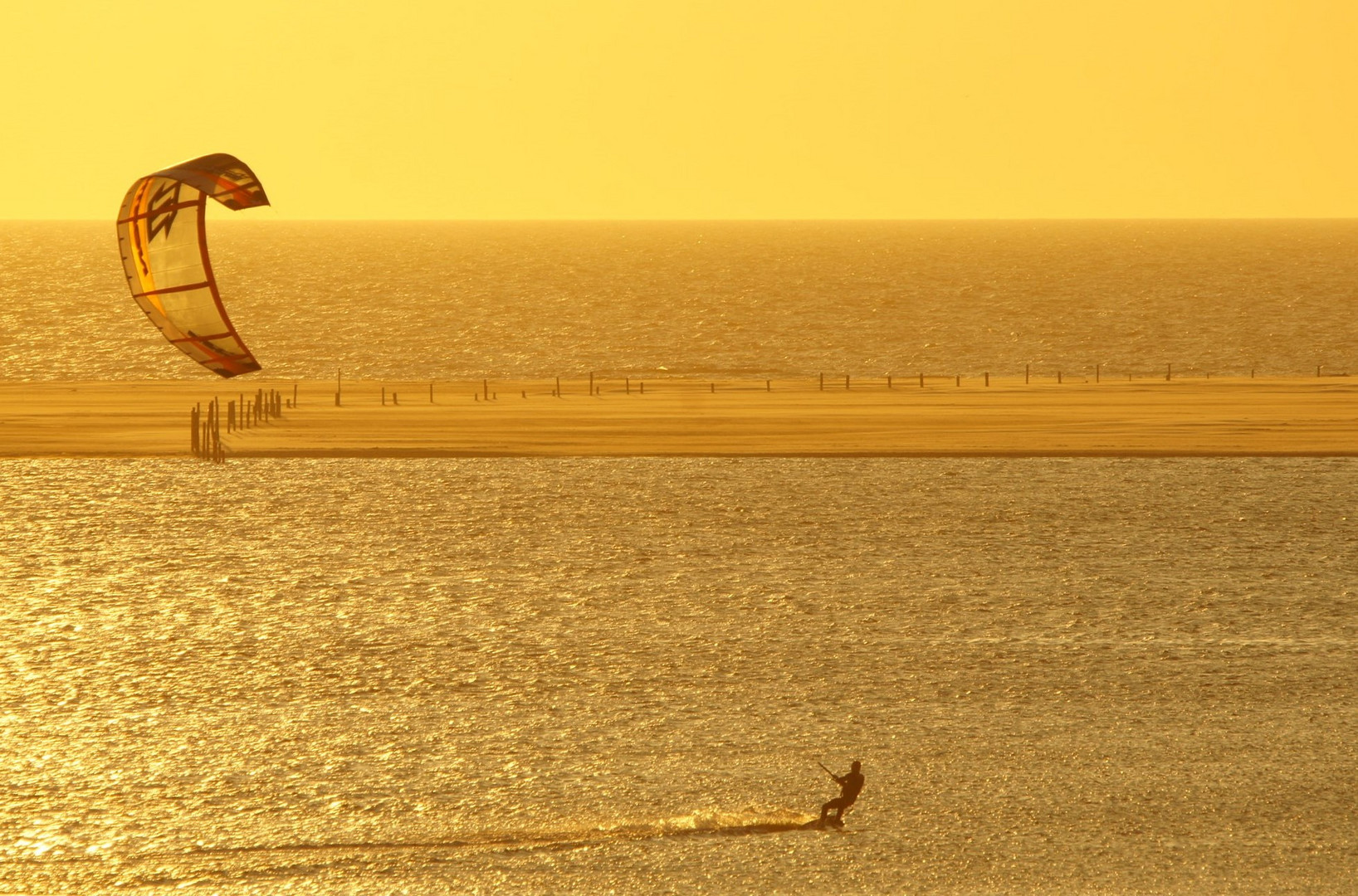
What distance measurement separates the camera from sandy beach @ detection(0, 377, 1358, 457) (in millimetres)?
48500

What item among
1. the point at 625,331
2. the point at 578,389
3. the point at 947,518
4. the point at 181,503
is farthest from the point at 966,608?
the point at 625,331

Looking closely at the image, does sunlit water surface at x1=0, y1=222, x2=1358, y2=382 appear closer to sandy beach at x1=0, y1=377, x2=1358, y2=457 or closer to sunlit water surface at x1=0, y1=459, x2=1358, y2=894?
sandy beach at x1=0, y1=377, x2=1358, y2=457

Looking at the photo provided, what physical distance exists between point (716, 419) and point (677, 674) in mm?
30345

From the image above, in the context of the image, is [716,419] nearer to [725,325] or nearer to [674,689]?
[674,689]

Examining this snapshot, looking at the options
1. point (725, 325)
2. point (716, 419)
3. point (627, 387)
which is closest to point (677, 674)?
point (716, 419)

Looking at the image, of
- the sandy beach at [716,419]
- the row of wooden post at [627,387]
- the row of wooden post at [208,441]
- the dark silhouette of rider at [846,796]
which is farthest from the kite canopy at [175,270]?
the row of wooden post at [627,387]

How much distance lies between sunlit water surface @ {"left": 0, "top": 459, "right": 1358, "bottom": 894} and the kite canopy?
416cm

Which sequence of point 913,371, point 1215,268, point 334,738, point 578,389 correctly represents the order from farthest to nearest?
point 1215,268 → point 913,371 → point 578,389 → point 334,738

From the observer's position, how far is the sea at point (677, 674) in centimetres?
1870

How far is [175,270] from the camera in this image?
34688 mm

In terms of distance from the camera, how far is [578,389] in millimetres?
65500

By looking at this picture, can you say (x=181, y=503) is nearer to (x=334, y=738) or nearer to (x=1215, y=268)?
(x=334, y=738)

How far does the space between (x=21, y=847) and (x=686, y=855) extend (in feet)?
23.0

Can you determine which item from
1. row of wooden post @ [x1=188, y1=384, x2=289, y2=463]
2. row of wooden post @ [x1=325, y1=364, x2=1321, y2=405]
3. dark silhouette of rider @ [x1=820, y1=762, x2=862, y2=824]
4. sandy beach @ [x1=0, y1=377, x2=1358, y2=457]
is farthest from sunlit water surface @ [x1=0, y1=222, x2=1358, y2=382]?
dark silhouette of rider @ [x1=820, y1=762, x2=862, y2=824]
